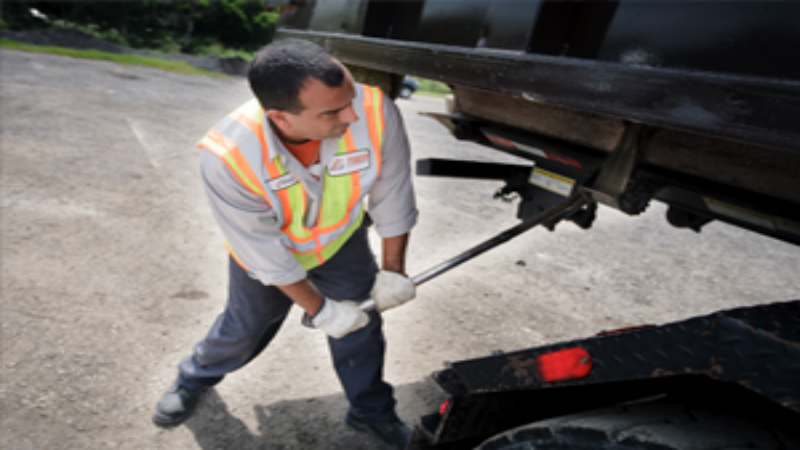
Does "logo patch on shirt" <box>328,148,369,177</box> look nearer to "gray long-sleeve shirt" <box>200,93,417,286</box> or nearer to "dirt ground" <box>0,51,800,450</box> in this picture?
"gray long-sleeve shirt" <box>200,93,417,286</box>

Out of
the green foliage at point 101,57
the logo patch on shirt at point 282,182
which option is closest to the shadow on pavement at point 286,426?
the logo patch on shirt at point 282,182

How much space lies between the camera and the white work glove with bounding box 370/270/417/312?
6.29ft

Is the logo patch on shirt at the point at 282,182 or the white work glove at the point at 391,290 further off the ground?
the logo patch on shirt at the point at 282,182

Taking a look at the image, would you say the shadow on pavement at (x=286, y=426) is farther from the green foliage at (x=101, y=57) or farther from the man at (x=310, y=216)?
the green foliage at (x=101, y=57)

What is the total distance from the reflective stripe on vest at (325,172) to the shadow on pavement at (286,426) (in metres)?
0.68

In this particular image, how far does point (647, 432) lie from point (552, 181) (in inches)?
44.1

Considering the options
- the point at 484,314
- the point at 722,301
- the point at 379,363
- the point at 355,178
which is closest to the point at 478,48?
the point at 355,178

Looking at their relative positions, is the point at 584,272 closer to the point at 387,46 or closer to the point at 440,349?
the point at 440,349

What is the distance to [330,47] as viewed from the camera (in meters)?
2.02

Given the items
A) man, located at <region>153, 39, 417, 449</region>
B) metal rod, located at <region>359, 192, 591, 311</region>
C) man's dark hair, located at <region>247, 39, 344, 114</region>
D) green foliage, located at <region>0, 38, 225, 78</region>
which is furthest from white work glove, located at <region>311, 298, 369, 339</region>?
green foliage, located at <region>0, 38, 225, 78</region>

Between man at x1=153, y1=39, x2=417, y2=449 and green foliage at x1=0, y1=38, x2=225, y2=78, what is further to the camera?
green foliage at x1=0, y1=38, x2=225, y2=78

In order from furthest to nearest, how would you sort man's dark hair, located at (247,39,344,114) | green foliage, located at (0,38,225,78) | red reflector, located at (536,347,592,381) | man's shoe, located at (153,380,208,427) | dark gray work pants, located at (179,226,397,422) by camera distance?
green foliage, located at (0,38,225,78) < man's shoe, located at (153,380,208,427) < dark gray work pants, located at (179,226,397,422) < man's dark hair, located at (247,39,344,114) < red reflector, located at (536,347,592,381)

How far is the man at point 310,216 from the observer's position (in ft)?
5.10

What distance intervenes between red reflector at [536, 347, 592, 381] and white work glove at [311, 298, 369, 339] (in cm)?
84
